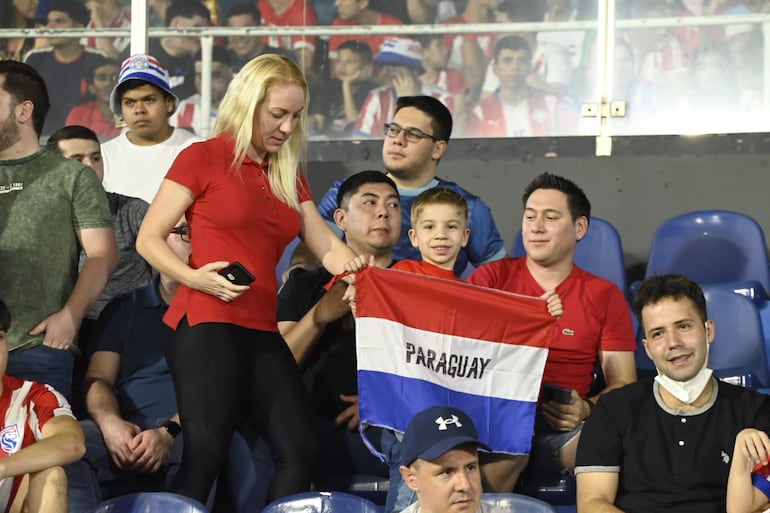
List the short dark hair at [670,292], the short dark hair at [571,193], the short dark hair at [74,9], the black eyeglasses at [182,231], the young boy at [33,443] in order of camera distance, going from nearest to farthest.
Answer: the young boy at [33,443]
the short dark hair at [670,292]
the black eyeglasses at [182,231]
the short dark hair at [571,193]
the short dark hair at [74,9]

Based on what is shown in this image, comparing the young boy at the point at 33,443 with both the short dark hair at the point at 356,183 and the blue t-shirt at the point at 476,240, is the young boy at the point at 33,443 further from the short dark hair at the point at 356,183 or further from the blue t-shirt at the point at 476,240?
the blue t-shirt at the point at 476,240

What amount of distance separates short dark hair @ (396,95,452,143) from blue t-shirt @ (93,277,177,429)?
165 centimetres

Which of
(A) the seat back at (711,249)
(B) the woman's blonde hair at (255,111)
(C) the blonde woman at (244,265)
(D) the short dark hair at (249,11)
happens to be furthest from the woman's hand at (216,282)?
(D) the short dark hair at (249,11)

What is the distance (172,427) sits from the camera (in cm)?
455

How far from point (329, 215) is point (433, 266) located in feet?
3.83

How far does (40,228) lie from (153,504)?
50.6 inches

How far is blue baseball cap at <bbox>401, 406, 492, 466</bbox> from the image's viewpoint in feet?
11.3

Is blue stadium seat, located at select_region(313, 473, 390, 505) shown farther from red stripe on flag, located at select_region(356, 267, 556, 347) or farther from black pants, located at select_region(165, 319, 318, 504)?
red stripe on flag, located at select_region(356, 267, 556, 347)

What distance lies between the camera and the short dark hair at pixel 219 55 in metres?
7.02

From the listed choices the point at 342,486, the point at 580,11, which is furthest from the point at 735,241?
the point at 342,486

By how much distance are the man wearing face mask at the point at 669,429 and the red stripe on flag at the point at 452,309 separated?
0.43 metres

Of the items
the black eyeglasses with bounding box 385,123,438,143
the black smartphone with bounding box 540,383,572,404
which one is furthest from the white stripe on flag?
the black eyeglasses with bounding box 385,123,438,143

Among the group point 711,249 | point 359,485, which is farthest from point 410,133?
point 359,485

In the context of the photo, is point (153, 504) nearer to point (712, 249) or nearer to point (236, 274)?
point (236, 274)
